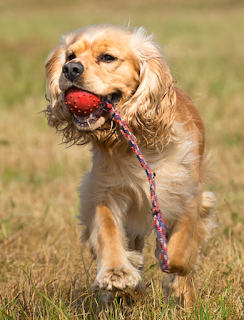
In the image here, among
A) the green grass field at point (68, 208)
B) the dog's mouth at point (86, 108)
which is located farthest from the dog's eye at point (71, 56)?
the green grass field at point (68, 208)

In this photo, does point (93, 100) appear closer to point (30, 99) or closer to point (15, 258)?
point (15, 258)

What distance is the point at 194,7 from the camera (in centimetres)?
4272

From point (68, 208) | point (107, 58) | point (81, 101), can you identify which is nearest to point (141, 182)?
point (81, 101)

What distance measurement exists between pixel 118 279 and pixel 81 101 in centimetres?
94

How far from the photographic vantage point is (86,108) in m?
2.55

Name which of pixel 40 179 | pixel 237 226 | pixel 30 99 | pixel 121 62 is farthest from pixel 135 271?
pixel 30 99

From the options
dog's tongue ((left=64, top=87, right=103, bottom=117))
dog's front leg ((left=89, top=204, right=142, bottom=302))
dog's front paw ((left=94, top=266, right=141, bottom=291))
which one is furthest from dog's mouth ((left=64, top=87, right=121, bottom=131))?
dog's front paw ((left=94, top=266, right=141, bottom=291))

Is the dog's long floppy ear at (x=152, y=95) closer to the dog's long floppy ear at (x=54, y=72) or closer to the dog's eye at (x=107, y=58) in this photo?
the dog's eye at (x=107, y=58)

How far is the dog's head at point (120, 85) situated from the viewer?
103 inches

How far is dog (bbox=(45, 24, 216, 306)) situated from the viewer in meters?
2.63

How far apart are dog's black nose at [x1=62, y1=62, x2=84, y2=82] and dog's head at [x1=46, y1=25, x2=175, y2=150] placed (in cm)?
5

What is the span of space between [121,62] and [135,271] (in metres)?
1.19

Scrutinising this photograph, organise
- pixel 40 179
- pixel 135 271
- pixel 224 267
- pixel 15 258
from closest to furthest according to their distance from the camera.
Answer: pixel 135 271
pixel 224 267
pixel 15 258
pixel 40 179

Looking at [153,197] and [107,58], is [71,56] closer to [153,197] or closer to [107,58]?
[107,58]
